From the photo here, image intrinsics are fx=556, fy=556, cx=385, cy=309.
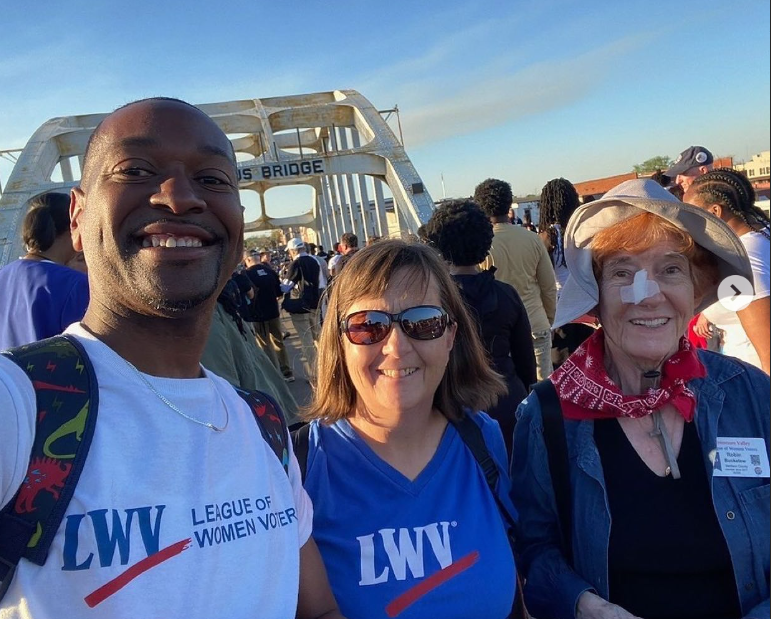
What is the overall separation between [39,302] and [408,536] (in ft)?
7.00

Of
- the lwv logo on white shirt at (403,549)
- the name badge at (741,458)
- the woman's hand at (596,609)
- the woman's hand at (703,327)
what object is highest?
the woman's hand at (703,327)

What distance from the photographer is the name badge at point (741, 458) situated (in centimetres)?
164

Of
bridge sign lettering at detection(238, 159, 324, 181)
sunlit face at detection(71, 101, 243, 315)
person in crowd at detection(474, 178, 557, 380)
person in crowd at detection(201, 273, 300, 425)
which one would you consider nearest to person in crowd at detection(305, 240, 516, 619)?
sunlit face at detection(71, 101, 243, 315)

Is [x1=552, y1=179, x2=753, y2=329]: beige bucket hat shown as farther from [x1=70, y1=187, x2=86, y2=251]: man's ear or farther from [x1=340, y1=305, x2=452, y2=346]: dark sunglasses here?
[x1=70, y1=187, x2=86, y2=251]: man's ear

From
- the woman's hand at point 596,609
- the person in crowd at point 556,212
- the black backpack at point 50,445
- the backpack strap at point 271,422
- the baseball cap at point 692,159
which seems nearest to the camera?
the black backpack at point 50,445

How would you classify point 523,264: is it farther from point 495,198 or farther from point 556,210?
point 556,210

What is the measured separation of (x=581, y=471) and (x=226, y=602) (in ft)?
3.81

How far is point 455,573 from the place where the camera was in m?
1.65

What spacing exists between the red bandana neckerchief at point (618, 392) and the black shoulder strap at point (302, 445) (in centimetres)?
87

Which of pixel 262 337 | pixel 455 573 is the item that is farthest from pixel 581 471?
pixel 262 337

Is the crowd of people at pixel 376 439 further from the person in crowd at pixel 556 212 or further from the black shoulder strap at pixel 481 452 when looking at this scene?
the person in crowd at pixel 556 212

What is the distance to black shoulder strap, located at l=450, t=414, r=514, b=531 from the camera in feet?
6.07

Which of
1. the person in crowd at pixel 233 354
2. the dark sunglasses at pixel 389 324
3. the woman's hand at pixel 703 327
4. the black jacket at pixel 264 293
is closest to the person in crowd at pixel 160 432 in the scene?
the dark sunglasses at pixel 389 324

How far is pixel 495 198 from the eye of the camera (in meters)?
4.75
